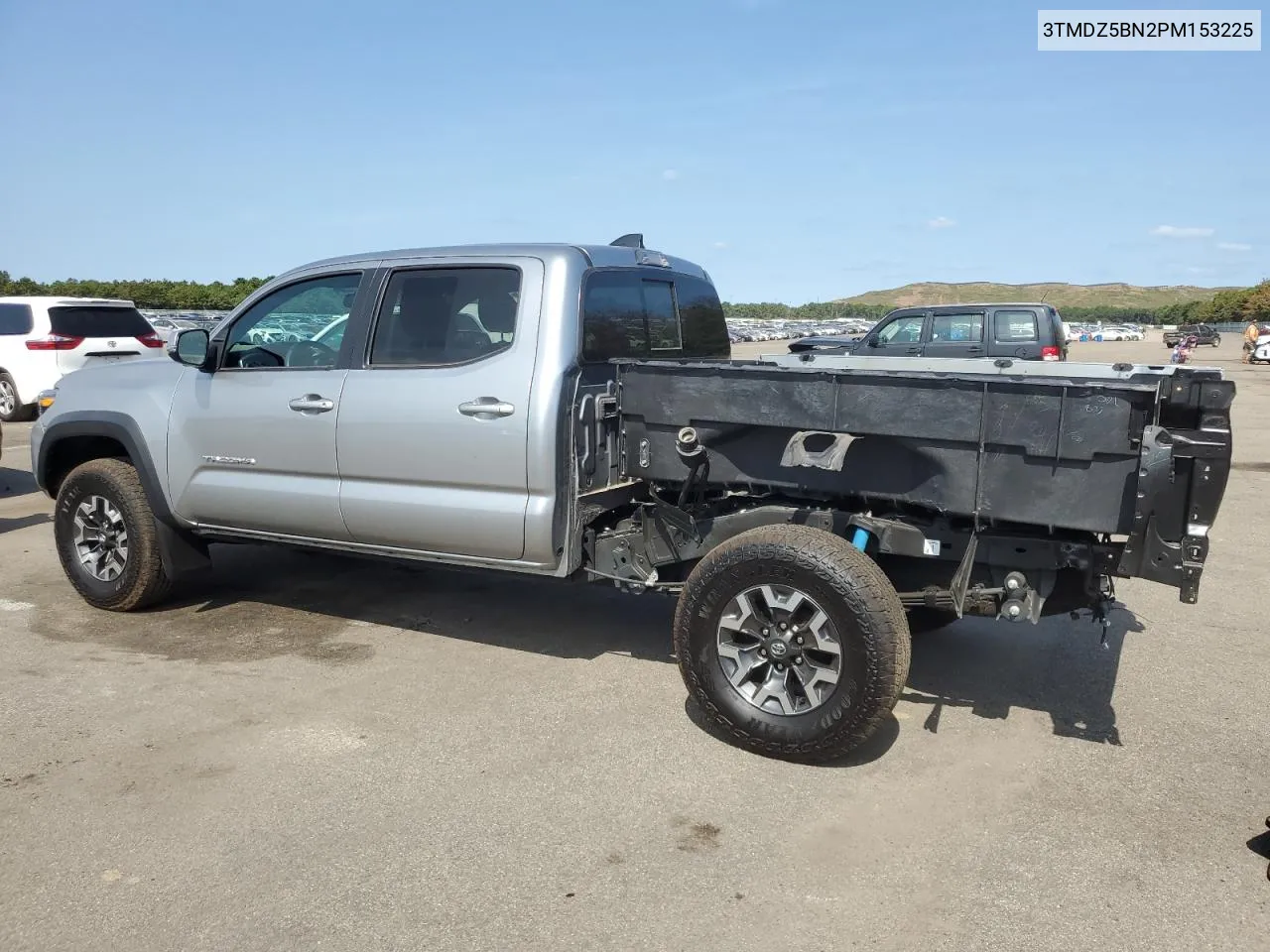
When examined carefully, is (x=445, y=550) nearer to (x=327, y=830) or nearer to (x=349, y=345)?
(x=349, y=345)

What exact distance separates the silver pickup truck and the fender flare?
0.02 m

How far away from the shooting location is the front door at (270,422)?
16.7 ft

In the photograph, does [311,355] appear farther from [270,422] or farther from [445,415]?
[445,415]

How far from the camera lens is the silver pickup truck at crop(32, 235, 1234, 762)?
3.56 metres

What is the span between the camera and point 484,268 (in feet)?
15.6

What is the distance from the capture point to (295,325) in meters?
5.38

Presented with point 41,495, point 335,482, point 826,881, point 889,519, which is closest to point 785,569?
point 889,519

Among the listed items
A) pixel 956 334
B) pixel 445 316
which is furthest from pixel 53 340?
pixel 956 334

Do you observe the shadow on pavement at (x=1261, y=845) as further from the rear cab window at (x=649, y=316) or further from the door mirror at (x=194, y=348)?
the door mirror at (x=194, y=348)

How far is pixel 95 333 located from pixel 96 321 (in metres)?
0.17

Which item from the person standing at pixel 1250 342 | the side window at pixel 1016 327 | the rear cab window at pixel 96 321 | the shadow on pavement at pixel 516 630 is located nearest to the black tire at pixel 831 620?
the shadow on pavement at pixel 516 630

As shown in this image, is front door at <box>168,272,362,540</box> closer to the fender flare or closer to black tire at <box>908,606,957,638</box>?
the fender flare

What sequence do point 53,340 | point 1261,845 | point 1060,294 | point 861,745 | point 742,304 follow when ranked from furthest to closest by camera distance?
point 1060,294
point 742,304
point 53,340
point 861,745
point 1261,845

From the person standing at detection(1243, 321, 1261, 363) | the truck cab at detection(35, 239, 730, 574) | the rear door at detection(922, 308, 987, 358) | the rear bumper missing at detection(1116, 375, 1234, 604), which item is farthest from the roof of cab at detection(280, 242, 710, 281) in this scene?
the person standing at detection(1243, 321, 1261, 363)
